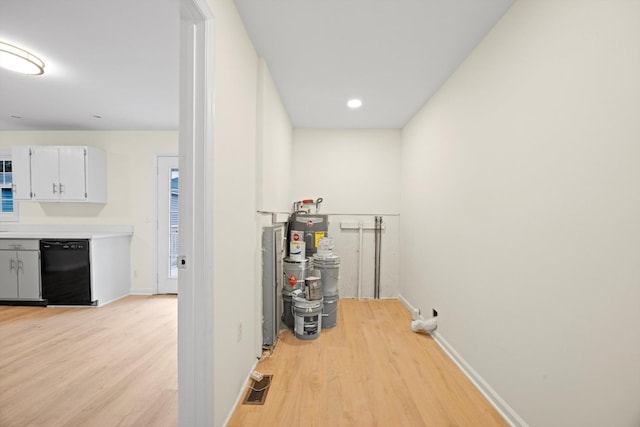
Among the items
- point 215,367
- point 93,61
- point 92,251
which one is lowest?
point 215,367

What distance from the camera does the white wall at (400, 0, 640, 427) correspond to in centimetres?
112

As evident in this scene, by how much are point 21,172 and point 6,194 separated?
0.78 meters

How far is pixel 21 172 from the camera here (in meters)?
4.13

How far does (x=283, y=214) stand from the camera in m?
3.54

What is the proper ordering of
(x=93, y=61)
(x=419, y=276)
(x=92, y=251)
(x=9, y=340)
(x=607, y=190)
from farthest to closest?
1. (x=92, y=251)
2. (x=419, y=276)
3. (x=9, y=340)
4. (x=93, y=61)
5. (x=607, y=190)

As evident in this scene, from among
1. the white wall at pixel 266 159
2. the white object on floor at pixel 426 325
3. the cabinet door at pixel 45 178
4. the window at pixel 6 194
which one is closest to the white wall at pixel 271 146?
the white wall at pixel 266 159

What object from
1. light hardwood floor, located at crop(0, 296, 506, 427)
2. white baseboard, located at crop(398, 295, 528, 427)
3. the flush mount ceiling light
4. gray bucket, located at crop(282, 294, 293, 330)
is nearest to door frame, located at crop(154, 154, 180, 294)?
light hardwood floor, located at crop(0, 296, 506, 427)

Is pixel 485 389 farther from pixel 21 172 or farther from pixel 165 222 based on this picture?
pixel 21 172

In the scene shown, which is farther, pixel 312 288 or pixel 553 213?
pixel 312 288

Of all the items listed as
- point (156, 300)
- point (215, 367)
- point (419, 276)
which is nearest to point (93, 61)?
point (215, 367)

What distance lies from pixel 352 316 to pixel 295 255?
115 cm

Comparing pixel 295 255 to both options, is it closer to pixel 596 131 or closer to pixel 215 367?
pixel 215 367

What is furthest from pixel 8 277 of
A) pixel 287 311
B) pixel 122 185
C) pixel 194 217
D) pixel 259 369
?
pixel 194 217

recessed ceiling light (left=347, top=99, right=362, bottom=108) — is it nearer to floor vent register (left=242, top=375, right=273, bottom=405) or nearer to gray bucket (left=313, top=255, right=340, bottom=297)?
gray bucket (left=313, top=255, right=340, bottom=297)
